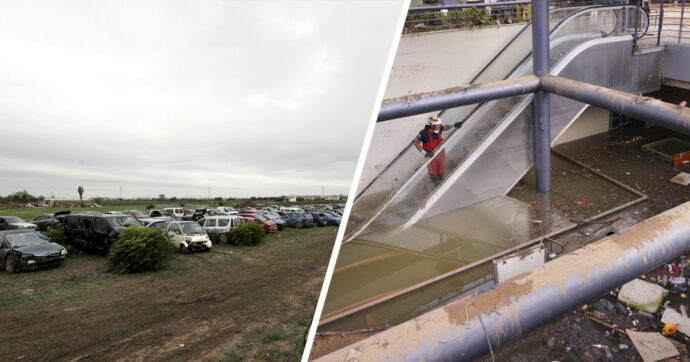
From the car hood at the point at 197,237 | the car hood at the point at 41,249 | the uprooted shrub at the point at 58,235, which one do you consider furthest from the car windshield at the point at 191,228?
the car hood at the point at 41,249

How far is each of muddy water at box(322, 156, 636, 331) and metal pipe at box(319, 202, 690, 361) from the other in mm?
2590

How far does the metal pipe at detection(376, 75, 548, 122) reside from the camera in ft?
12.5

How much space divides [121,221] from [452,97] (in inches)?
161

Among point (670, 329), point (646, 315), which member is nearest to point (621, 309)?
point (646, 315)

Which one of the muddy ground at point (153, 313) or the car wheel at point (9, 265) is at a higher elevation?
the car wheel at point (9, 265)

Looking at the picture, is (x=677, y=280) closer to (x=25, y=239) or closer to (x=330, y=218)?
(x=25, y=239)

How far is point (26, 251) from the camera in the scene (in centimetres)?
351

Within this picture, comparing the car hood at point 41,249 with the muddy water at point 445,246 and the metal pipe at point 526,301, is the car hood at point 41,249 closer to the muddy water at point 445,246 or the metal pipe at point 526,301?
the muddy water at point 445,246

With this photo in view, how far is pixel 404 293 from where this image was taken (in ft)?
12.0

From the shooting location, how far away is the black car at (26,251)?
133 inches

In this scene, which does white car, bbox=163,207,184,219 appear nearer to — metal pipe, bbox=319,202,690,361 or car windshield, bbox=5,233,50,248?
car windshield, bbox=5,233,50,248

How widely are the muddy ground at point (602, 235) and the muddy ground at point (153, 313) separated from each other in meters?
1.92

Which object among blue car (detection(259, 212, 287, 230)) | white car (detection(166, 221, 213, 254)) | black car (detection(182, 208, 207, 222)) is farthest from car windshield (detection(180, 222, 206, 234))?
blue car (detection(259, 212, 287, 230))

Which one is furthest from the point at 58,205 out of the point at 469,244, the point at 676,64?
the point at 676,64
